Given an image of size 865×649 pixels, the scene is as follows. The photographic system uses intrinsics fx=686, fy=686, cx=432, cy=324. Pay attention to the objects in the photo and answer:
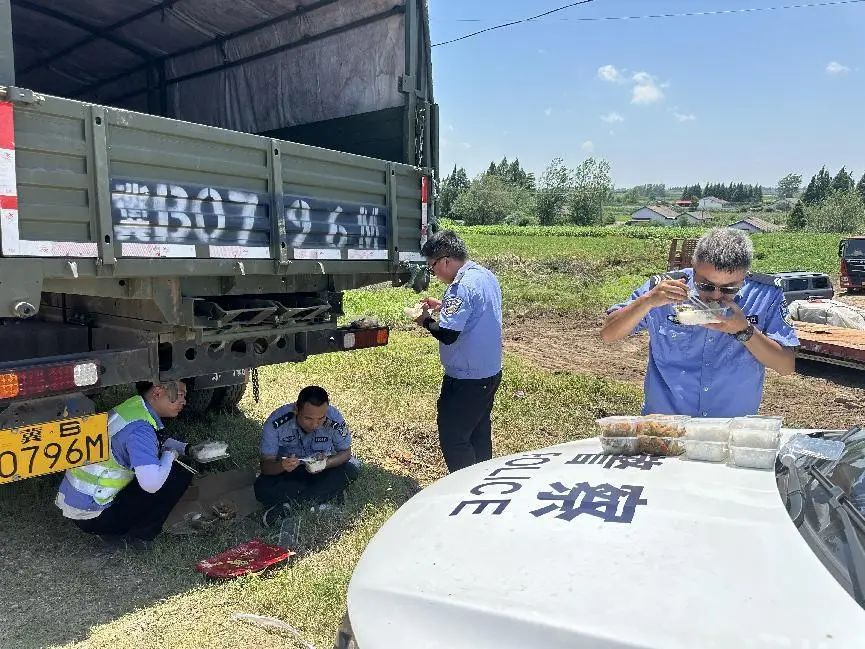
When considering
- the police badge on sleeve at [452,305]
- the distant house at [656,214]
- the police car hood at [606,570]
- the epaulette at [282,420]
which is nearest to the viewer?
the police car hood at [606,570]

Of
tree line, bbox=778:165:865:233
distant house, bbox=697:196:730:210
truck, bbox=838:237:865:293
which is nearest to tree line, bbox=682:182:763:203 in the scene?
distant house, bbox=697:196:730:210

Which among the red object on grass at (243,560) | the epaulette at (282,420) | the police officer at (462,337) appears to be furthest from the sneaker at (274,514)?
the police officer at (462,337)

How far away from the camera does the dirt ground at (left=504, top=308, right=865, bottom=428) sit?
717cm

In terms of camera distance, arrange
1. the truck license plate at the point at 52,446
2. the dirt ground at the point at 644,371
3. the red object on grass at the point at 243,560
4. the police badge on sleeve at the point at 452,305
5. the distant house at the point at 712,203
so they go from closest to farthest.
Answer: the truck license plate at the point at 52,446 → the red object on grass at the point at 243,560 → the police badge on sleeve at the point at 452,305 → the dirt ground at the point at 644,371 → the distant house at the point at 712,203

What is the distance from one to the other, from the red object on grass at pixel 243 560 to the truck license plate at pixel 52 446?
75 cm

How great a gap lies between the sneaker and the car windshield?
2953mm

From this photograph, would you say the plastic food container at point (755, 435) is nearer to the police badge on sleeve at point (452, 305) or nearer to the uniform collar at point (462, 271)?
the police badge on sleeve at point (452, 305)

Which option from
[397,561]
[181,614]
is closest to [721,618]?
[397,561]

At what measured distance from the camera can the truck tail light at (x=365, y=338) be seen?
435 centimetres

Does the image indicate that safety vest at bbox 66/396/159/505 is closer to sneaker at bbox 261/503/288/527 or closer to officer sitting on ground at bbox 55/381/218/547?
officer sitting on ground at bbox 55/381/218/547

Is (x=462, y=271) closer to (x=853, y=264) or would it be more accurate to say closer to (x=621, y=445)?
(x=621, y=445)

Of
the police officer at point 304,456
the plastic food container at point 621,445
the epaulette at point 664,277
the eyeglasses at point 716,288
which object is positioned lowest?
the police officer at point 304,456

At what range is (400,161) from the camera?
15.2 ft

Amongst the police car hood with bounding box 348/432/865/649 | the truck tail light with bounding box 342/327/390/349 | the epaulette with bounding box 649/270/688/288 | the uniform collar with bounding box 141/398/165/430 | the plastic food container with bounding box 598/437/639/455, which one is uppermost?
the epaulette with bounding box 649/270/688/288
